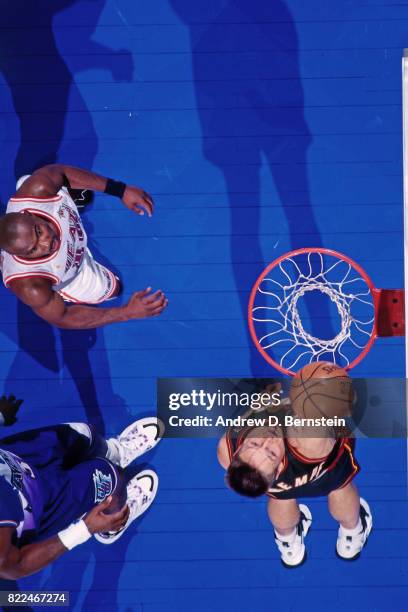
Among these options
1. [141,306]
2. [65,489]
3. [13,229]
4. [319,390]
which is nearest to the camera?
[13,229]

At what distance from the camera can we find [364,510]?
161 inches

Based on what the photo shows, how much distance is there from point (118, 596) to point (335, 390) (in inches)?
81.9

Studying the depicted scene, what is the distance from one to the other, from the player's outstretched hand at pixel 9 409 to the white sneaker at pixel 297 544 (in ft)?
6.31

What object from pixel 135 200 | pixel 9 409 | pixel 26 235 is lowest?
pixel 9 409

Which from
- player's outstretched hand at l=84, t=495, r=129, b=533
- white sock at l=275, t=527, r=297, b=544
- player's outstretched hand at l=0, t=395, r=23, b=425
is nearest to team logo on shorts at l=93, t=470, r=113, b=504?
player's outstretched hand at l=84, t=495, r=129, b=533

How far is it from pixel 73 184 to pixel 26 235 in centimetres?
69

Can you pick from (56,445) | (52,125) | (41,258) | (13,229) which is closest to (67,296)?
(41,258)

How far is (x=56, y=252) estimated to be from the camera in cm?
345

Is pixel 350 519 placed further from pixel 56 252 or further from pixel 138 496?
pixel 56 252

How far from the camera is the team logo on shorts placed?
12.3 ft

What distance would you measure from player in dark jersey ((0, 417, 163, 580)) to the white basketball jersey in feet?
3.36

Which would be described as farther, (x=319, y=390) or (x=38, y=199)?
(x=319, y=390)

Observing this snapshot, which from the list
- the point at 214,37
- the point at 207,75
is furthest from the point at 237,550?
the point at 214,37

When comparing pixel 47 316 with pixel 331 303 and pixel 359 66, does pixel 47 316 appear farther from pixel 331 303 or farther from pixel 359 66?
pixel 359 66
